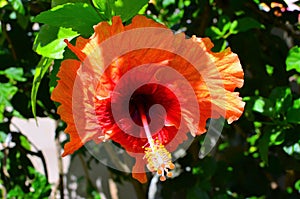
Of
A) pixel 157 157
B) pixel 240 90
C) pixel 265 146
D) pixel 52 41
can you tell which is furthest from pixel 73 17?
pixel 240 90

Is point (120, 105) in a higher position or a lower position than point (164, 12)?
higher

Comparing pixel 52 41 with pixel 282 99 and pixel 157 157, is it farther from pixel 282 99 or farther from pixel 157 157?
pixel 282 99

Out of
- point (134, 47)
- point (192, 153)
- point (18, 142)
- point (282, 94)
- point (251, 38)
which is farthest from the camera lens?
point (192, 153)

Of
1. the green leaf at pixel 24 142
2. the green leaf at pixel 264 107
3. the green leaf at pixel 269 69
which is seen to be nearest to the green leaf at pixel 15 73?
the green leaf at pixel 24 142

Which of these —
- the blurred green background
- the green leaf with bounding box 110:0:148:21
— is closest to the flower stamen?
the green leaf with bounding box 110:0:148:21

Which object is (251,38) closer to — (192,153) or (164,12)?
(164,12)

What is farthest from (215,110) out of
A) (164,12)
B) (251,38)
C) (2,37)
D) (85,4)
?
(2,37)
